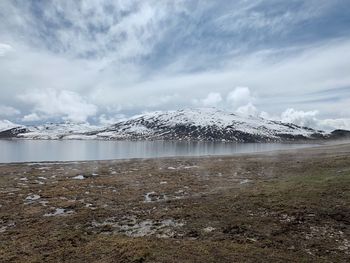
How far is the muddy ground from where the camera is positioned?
16.5 meters

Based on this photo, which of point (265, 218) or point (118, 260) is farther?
point (265, 218)

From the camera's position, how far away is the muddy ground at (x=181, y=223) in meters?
16.5

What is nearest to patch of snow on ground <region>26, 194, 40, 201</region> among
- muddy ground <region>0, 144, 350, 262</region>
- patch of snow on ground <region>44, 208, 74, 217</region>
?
muddy ground <region>0, 144, 350, 262</region>

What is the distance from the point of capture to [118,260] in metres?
15.9

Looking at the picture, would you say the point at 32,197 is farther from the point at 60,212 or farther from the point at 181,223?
the point at 181,223

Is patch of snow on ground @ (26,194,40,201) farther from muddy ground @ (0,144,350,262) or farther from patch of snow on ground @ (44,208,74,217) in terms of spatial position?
patch of snow on ground @ (44,208,74,217)

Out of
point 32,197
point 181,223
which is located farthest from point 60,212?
point 181,223

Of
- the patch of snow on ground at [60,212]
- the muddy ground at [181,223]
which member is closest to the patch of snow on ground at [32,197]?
the muddy ground at [181,223]

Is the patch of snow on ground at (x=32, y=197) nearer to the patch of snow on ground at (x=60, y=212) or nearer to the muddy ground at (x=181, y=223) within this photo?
the muddy ground at (x=181, y=223)

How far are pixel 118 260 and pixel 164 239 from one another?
11.8ft

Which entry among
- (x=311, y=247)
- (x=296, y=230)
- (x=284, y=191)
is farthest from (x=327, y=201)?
(x=311, y=247)

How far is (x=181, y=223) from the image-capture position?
21859 millimetres

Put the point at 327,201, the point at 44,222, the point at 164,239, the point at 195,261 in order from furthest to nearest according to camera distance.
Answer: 1. the point at 327,201
2. the point at 44,222
3. the point at 164,239
4. the point at 195,261

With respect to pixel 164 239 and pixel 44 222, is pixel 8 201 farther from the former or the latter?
pixel 164 239
